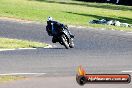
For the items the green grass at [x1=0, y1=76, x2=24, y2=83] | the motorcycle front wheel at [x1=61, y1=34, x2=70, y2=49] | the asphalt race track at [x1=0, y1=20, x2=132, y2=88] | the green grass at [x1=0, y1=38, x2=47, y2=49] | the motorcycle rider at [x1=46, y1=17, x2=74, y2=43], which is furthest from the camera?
the motorcycle front wheel at [x1=61, y1=34, x2=70, y2=49]

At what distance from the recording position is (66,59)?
19.2 m

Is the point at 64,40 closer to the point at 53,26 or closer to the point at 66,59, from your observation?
the point at 53,26

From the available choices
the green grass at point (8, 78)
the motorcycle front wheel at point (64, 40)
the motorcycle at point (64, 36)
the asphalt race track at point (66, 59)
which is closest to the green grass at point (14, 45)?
the asphalt race track at point (66, 59)

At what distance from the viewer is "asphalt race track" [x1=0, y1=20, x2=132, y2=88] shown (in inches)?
521

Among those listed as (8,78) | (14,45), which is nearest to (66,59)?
(14,45)

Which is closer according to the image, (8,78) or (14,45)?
(8,78)

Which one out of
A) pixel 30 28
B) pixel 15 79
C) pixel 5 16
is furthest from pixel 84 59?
pixel 5 16

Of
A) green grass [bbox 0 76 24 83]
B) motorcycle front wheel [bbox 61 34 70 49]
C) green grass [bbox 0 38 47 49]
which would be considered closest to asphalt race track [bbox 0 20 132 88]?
motorcycle front wheel [bbox 61 34 70 49]

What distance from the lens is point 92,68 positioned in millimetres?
16984

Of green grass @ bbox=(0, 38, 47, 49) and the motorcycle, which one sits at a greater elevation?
the motorcycle

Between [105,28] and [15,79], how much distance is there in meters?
23.5

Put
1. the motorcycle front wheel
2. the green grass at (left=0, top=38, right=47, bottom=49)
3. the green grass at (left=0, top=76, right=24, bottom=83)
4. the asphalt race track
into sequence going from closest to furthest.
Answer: the green grass at (left=0, top=76, right=24, bottom=83), the asphalt race track, the green grass at (left=0, top=38, right=47, bottom=49), the motorcycle front wheel

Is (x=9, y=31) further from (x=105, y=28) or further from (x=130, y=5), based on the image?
(x=130, y=5)

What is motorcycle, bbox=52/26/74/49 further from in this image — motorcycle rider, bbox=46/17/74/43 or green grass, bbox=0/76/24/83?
green grass, bbox=0/76/24/83
